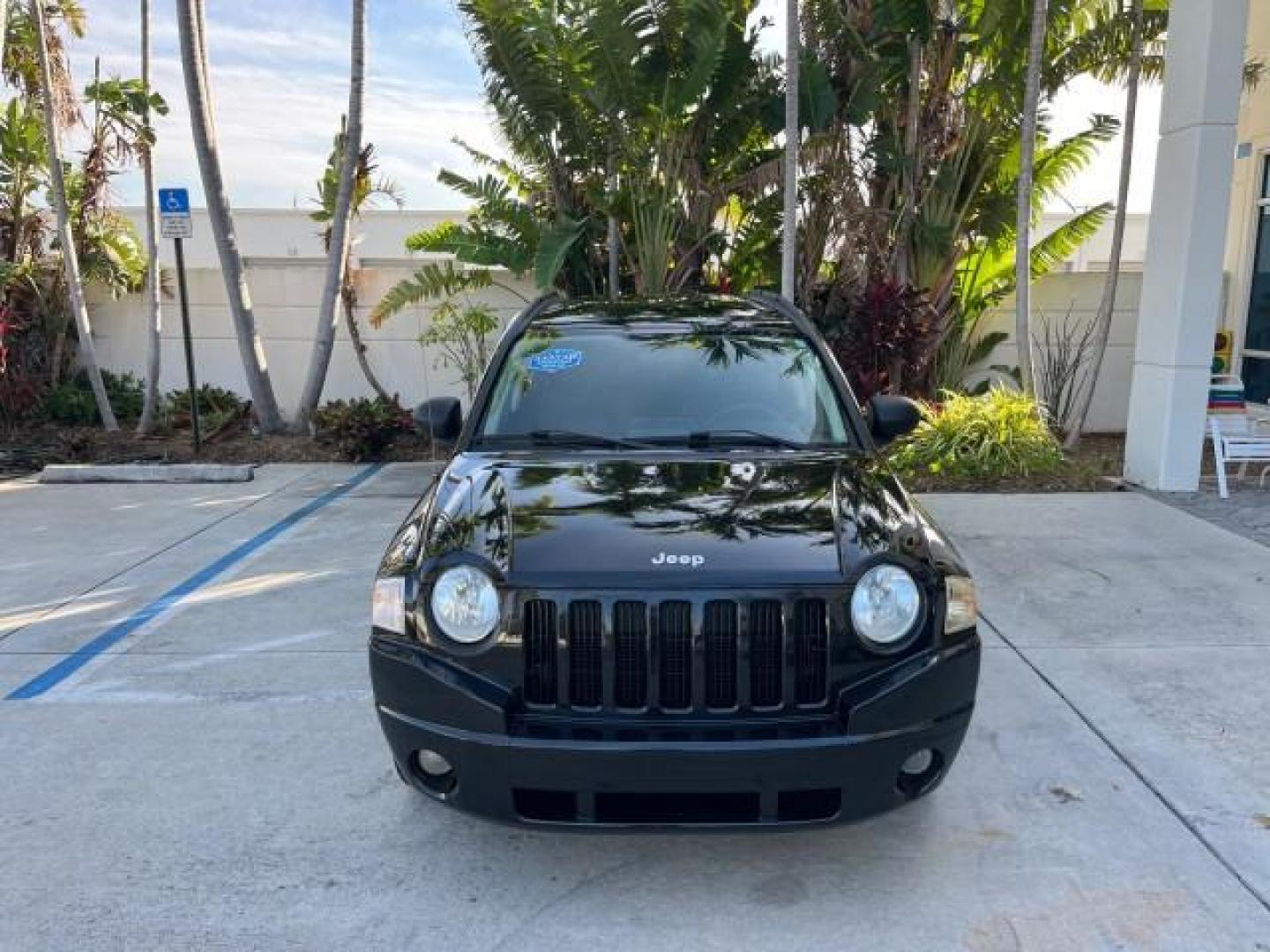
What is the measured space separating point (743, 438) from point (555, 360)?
957mm

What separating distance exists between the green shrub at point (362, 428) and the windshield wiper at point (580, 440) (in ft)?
20.9

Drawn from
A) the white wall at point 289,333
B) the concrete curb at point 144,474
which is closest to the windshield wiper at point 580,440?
the concrete curb at point 144,474

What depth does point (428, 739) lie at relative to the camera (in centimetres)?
280

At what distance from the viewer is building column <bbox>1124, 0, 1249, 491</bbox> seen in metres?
7.57

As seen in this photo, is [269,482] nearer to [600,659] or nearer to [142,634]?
[142,634]

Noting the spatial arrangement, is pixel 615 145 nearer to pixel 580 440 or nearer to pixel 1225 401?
pixel 1225 401

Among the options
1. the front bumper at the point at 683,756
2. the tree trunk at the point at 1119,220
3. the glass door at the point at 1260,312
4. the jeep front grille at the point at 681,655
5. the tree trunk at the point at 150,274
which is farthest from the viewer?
the glass door at the point at 1260,312

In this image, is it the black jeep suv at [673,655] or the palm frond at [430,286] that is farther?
the palm frond at [430,286]

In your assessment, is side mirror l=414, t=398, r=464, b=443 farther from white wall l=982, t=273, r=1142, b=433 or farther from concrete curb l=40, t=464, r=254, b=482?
white wall l=982, t=273, r=1142, b=433

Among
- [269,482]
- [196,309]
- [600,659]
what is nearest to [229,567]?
[269,482]

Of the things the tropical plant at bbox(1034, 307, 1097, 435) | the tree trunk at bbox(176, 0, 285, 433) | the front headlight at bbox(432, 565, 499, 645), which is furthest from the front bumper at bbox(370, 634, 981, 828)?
the tropical plant at bbox(1034, 307, 1097, 435)

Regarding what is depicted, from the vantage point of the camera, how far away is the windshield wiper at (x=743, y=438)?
3.86 metres

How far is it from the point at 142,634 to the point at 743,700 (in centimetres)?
382

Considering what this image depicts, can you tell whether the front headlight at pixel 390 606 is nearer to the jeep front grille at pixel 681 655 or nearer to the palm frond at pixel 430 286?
the jeep front grille at pixel 681 655
